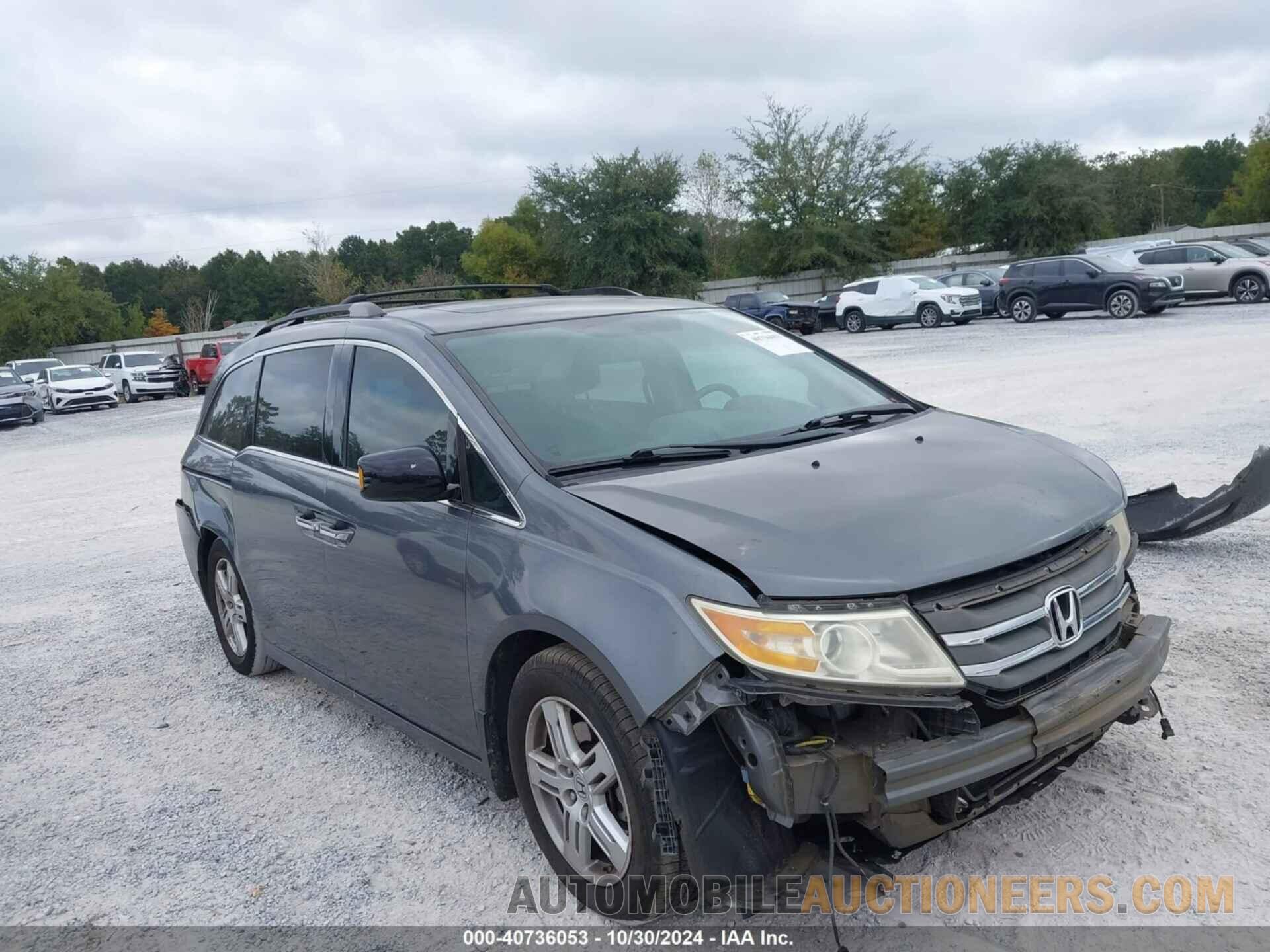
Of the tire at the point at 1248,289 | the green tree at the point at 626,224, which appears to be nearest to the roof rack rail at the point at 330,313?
the tire at the point at 1248,289

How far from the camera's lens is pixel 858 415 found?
3848 mm

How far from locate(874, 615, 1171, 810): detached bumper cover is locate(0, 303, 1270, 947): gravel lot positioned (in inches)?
23.0

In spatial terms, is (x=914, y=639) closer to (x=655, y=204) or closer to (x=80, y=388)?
(x=80, y=388)

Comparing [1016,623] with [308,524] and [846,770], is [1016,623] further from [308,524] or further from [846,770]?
[308,524]

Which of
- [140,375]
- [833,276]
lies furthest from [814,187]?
[140,375]

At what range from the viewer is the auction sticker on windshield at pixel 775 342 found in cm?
434

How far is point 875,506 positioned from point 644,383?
125 centimetres

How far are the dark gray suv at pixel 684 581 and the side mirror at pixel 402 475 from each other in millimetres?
11

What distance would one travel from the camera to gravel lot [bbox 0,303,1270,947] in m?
3.14

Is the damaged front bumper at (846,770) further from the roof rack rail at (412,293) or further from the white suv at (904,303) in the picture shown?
the white suv at (904,303)

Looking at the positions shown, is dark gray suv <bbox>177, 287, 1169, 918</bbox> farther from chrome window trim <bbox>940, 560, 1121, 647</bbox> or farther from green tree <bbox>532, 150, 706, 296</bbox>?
green tree <bbox>532, 150, 706, 296</bbox>

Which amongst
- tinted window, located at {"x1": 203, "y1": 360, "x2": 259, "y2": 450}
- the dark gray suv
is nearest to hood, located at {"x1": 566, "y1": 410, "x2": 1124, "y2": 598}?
the dark gray suv

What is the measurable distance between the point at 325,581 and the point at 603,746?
1744 millimetres

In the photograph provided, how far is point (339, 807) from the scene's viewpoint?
3834mm
